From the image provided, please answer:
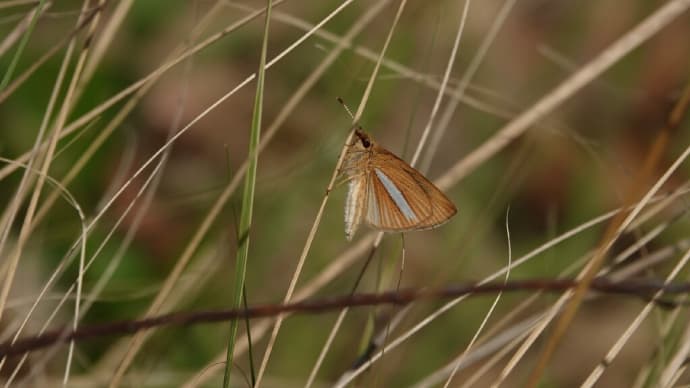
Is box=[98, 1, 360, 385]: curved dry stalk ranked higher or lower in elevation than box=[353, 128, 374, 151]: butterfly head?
lower

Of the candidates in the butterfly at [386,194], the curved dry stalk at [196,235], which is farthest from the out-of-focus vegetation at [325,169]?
the curved dry stalk at [196,235]

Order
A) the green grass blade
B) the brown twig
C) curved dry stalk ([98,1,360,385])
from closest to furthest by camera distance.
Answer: the brown twig < the green grass blade < curved dry stalk ([98,1,360,385])

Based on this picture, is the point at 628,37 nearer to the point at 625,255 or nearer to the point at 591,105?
the point at 625,255

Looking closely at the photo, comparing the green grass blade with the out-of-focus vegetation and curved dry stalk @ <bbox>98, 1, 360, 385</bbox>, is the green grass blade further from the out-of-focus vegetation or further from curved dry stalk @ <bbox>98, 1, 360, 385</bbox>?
the out-of-focus vegetation

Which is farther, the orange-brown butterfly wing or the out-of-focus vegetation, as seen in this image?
the out-of-focus vegetation

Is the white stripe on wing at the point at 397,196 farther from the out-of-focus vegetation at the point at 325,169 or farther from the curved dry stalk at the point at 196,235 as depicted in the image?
the curved dry stalk at the point at 196,235

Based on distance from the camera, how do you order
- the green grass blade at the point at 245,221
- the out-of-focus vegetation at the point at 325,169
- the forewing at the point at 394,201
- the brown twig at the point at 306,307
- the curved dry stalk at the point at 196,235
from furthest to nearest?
the out-of-focus vegetation at the point at 325,169 → the forewing at the point at 394,201 → the curved dry stalk at the point at 196,235 → the green grass blade at the point at 245,221 → the brown twig at the point at 306,307

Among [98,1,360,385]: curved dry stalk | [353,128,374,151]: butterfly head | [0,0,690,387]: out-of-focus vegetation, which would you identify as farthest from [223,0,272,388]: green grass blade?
[0,0,690,387]: out-of-focus vegetation

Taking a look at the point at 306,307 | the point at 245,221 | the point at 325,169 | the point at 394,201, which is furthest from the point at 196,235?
the point at 325,169
